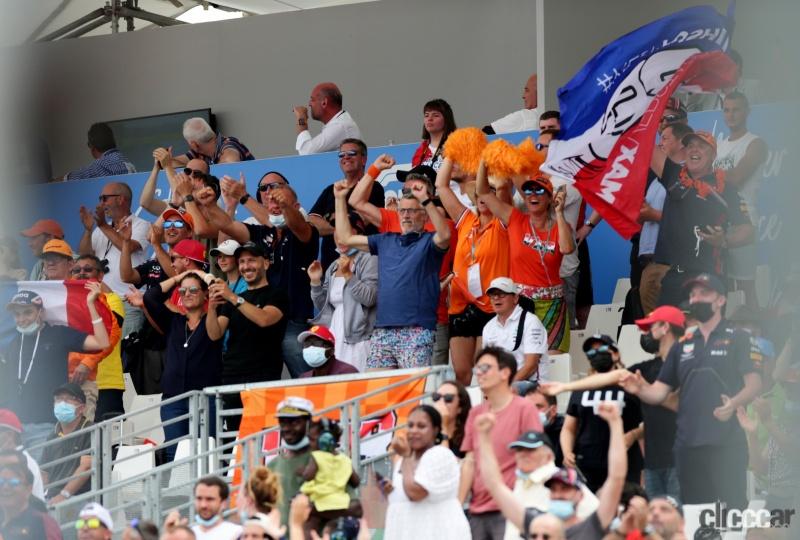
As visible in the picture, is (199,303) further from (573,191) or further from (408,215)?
(573,191)

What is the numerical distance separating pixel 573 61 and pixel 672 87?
247 centimetres

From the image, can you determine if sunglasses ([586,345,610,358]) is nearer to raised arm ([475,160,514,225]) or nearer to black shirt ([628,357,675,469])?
black shirt ([628,357,675,469])

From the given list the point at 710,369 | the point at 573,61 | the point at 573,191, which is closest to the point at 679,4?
the point at 573,61

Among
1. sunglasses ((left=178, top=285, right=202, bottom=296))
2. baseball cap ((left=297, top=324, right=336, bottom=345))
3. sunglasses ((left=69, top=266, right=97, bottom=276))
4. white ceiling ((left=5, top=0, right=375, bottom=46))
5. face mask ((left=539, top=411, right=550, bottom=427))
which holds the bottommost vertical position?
face mask ((left=539, top=411, right=550, bottom=427))

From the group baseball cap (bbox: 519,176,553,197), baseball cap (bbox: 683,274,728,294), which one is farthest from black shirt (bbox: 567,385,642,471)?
baseball cap (bbox: 519,176,553,197)

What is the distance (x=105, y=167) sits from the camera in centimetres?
1358

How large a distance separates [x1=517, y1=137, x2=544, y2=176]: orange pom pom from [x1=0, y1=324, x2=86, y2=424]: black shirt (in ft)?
10.5

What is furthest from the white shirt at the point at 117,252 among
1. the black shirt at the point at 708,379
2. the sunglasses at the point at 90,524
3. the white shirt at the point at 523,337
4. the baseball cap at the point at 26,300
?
the black shirt at the point at 708,379

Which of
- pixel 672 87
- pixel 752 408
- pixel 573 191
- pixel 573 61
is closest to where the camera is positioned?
A: pixel 752 408

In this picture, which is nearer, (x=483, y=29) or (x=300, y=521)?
(x=300, y=521)

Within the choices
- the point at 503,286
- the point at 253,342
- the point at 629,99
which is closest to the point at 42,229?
the point at 253,342

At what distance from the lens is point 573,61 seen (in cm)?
1237

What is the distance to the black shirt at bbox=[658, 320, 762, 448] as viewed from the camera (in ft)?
24.0

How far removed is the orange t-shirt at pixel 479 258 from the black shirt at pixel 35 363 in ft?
8.32
